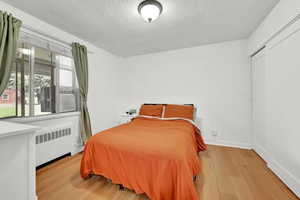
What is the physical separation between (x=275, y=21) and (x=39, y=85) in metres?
3.70

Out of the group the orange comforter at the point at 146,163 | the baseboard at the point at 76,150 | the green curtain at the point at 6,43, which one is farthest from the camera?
the baseboard at the point at 76,150

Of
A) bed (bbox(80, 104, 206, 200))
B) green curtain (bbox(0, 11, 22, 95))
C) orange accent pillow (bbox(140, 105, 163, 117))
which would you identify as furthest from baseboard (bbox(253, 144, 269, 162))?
green curtain (bbox(0, 11, 22, 95))

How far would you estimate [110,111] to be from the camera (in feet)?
11.5

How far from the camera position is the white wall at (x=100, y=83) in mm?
2791

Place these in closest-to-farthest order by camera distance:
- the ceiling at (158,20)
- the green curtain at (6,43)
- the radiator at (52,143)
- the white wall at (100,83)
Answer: the green curtain at (6,43) < the ceiling at (158,20) < the radiator at (52,143) < the white wall at (100,83)

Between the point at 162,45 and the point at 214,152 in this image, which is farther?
the point at 162,45

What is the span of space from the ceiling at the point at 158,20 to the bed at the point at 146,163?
178 cm

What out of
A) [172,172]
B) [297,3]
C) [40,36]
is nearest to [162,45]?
[297,3]

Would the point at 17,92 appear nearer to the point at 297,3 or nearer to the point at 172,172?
the point at 172,172

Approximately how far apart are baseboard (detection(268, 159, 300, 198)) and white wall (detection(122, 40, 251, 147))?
83cm

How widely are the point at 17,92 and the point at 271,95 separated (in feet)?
12.5

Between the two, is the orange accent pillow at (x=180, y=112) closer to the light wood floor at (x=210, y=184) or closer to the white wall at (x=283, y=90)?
the light wood floor at (x=210, y=184)

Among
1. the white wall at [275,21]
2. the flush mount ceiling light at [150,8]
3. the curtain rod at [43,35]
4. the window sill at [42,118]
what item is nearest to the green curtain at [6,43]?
the curtain rod at [43,35]

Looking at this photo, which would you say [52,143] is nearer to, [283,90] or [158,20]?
[158,20]
